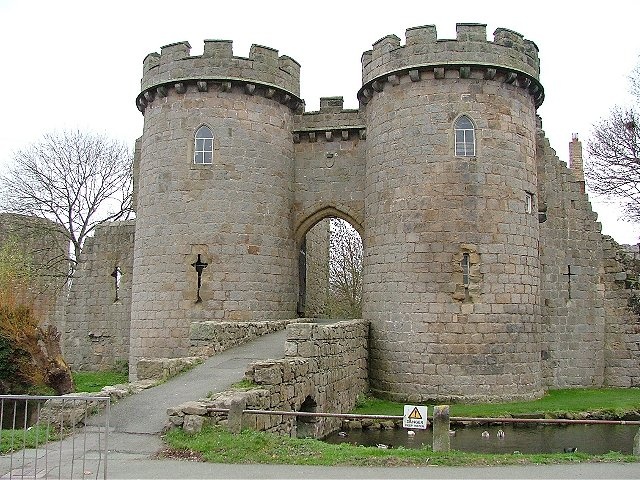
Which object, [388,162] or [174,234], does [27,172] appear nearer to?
[174,234]

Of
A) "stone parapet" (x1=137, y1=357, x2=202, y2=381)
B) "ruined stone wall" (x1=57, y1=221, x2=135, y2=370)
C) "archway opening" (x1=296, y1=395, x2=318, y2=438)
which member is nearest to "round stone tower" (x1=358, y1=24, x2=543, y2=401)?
"archway opening" (x1=296, y1=395, x2=318, y2=438)

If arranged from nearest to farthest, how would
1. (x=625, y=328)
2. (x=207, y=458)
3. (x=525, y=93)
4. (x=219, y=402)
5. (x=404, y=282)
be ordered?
1. (x=207, y=458)
2. (x=219, y=402)
3. (x=404, y=282)
4. (x=525, y=93)
5. (x=625, y=328)

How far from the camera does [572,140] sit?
21859 millimetres

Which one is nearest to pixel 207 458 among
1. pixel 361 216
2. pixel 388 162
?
pixel 388 162

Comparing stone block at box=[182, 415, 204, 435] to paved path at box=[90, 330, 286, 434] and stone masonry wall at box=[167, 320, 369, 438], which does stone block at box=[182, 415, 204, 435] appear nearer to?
stone masonry wall at box=[167, 320, 369, 438]

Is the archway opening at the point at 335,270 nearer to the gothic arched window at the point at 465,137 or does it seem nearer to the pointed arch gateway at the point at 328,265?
the pointed arch gateway at the point at 328,265

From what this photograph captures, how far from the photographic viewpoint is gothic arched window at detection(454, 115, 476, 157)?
17.4 meters

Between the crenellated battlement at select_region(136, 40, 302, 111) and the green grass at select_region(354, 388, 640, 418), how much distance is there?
9209 mm

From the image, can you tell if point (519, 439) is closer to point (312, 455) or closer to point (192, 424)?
point (312, 455)

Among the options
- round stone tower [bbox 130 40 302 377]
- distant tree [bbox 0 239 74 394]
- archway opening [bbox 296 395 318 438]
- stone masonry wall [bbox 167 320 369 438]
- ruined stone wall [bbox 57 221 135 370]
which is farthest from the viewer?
ruined stone wall [bbox 57 221 135 370]

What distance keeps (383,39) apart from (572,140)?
7.57 m

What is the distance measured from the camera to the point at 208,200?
18984 millimetres

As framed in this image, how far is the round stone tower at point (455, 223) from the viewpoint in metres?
16.7

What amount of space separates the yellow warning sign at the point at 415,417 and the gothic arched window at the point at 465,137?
31.4 feet
